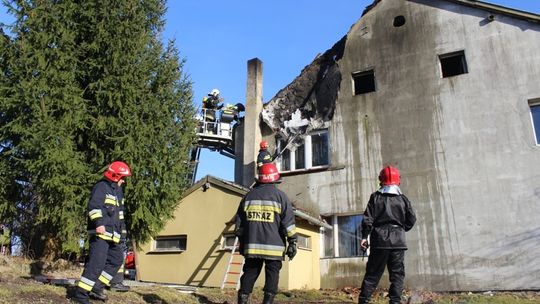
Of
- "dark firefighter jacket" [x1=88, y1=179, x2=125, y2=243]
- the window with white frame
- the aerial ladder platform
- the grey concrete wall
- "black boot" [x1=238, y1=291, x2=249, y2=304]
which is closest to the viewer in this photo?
"black boot" [x1=238, y1=291, x2=249, y2=304]

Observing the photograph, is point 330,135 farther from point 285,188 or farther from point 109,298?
point 109,298

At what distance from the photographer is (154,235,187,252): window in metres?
14.3

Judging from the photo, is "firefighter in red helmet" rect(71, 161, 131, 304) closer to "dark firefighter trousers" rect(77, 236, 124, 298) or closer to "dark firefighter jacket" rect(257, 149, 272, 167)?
"dark firefighter trousers" rect(77, 236, 124, 298)

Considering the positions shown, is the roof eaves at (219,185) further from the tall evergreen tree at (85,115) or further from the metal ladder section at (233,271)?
the tall evergreen tree at (85,115)

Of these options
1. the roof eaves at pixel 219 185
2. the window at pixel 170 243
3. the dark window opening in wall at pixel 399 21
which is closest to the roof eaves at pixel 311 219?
the roof eaves at pixel 219 185

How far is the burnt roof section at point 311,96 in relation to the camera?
49.8ft

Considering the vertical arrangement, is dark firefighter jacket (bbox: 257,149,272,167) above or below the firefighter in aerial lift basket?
below

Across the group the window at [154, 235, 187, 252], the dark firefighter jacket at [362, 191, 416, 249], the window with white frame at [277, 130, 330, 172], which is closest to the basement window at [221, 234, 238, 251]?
the window at [154, 235, 187, 252]

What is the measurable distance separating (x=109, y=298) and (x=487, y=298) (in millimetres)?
8247

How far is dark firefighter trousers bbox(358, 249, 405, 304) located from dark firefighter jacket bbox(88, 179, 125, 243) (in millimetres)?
3219

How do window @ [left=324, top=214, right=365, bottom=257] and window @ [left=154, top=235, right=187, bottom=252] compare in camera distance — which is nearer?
window @ [left=324, top=214, right=365, bottom=257]

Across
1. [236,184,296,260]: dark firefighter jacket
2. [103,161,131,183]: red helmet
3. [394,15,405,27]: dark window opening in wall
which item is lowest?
[236,184,296,260]: dark firefighter jacket

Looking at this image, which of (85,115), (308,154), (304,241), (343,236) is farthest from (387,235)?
(308,154)

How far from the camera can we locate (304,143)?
1542cm
